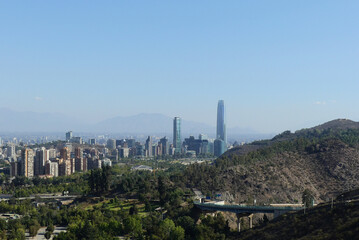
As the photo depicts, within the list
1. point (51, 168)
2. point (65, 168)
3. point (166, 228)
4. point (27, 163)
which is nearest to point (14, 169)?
point (27, 163)

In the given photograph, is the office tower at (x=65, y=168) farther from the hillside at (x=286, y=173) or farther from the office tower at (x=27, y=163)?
the hillside at (x=286, y=173)

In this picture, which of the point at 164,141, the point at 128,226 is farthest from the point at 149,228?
the point at 164,141

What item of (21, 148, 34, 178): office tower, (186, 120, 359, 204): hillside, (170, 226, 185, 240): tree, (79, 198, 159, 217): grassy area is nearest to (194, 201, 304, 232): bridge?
(170, 226, 185, 240): tree

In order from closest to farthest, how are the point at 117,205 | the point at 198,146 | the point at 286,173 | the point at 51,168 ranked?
the point at 117,205 → the point at 286,173 → the point at 51,168 → the point at 198,146

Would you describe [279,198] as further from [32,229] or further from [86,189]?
[32,229]

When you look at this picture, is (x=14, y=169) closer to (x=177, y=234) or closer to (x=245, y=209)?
(x=245, y=209)

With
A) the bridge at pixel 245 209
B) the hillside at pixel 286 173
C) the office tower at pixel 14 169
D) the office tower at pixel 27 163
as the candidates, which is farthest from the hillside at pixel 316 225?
the office tower at pixel 14 169

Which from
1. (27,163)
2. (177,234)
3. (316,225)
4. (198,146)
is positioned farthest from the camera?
(198,146)

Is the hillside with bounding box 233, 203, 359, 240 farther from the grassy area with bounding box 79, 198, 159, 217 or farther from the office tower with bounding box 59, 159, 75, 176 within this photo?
the office tower with bounding box 59, 159, 75, 176
